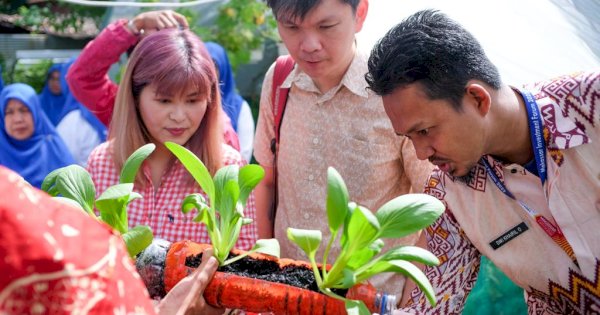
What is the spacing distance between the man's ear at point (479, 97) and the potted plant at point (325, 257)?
327 millimetres

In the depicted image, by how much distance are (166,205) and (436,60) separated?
1.04m

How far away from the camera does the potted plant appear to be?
51.4 inches

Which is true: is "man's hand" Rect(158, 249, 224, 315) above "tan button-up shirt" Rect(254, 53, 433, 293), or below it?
above

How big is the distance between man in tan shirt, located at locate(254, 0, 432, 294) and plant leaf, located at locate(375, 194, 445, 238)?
88cm

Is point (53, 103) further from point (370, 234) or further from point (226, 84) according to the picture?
point (370, 234)

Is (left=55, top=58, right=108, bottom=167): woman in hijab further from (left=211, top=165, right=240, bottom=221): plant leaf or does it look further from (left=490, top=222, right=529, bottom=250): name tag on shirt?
(left=490, top=222, right=529, bottom=250): name tag on shirt

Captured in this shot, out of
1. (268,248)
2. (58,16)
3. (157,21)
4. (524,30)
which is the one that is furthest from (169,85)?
(58,16)

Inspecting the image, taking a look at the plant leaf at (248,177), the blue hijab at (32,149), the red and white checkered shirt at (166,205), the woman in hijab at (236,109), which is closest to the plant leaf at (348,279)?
the plant leaf at (248,177)

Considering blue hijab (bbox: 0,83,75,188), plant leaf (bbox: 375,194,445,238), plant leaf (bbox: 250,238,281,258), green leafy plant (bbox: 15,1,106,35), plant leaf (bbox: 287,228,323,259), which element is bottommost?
green leafy plant (bbox: 15,1,106,35)

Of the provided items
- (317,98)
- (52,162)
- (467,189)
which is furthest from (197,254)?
(52,162)

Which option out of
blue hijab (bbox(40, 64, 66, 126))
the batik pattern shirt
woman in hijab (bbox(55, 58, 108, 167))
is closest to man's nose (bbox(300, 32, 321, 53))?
the batik pattern shirt

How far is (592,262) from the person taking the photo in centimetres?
152

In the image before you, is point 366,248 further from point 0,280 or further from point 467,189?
point 0,280

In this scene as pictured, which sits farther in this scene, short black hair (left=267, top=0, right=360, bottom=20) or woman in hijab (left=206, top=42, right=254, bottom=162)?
woman in hijab (left=206, top=42, right=254, bottom=162)
